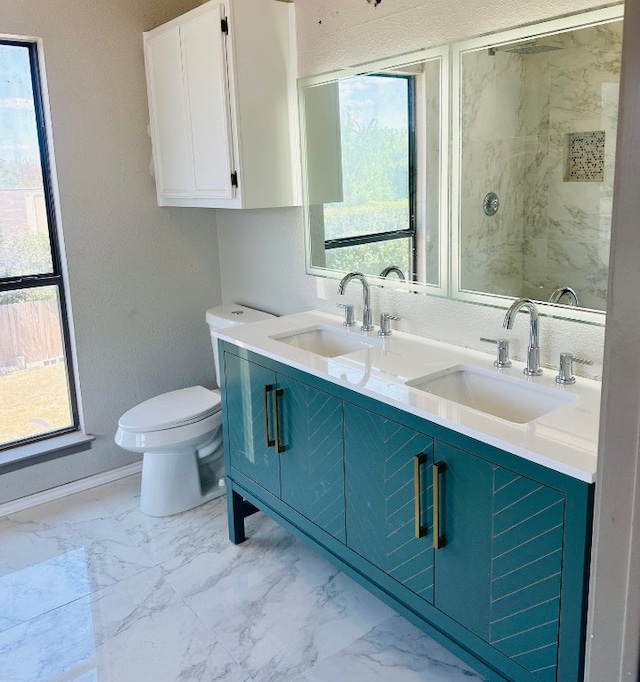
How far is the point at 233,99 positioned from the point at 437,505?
1.61 metres

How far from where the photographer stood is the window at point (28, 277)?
9.01 ft

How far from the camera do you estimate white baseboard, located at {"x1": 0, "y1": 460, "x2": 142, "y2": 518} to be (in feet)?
9.52

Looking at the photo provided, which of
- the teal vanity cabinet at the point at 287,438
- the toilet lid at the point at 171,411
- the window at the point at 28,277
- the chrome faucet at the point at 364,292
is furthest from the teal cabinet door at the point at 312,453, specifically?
the window at the point at 28,277

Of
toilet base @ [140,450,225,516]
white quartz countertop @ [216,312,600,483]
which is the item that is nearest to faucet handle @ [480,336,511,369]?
→ white quartz countertop @ [216,312,600,483]

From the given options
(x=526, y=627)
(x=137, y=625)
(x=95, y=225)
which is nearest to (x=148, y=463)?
(x=137, y=625)

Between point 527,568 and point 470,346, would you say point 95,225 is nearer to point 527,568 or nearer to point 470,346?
point 470,346

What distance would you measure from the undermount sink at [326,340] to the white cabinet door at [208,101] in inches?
23.4

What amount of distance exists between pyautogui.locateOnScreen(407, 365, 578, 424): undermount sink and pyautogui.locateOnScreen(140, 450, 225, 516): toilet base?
4.28 feet

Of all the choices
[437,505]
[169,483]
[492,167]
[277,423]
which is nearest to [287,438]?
[277,423]

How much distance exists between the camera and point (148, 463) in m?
2.83

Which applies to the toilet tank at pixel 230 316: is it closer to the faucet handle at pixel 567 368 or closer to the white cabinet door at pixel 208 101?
the white cabinet door at pixel 208 101

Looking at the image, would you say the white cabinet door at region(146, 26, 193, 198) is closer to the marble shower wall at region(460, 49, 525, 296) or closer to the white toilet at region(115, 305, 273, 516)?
the white toilet at region(115, 305, 273, 516)

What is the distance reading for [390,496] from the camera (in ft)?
6.06

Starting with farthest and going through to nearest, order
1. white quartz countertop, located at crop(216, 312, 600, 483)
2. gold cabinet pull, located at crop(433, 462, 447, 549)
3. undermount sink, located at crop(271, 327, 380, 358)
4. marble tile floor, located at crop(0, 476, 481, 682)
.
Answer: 1. undermount sink, located at crop(271, 327, 380, 358)
2. marble tile floor, located at crop(0, 476, 481, 682)
3. gold cabinet pull, located at crop(433, 462, 447, 549)
4. white quartz countertop, located at crop(216, 312, 600, 483)
